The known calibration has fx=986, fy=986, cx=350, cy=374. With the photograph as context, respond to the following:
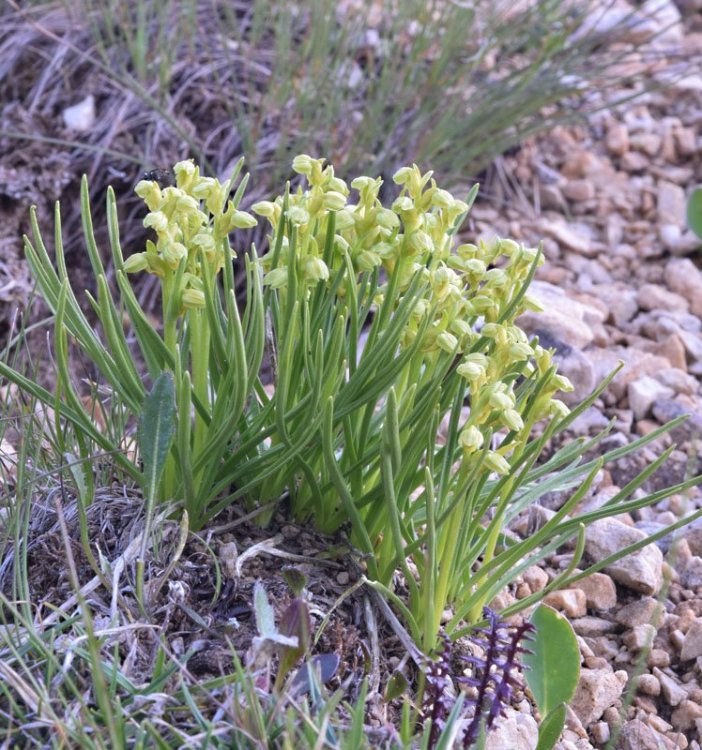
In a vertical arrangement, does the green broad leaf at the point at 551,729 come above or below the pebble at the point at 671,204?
below

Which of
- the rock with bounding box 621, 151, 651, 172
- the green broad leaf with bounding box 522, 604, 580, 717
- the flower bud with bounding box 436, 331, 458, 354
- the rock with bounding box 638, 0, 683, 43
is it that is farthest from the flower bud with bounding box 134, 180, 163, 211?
the rock with bounding box 638, 0, 683, 43

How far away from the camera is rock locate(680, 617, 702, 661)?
1.63m

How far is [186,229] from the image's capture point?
1355 millimetres

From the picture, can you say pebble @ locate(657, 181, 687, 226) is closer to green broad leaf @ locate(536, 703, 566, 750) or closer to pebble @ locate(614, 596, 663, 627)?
pebble @ locate(614, 596, 663, 627)

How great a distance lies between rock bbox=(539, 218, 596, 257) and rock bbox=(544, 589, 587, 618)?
1.48 m

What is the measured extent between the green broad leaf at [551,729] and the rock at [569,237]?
6.23 ft

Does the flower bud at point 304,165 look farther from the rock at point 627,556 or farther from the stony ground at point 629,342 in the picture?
the rock at point 627,556

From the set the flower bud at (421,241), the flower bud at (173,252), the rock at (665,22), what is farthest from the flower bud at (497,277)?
the rock at (665,22)

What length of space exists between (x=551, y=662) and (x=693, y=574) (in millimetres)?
596

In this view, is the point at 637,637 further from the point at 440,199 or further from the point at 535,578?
the point at 440,199

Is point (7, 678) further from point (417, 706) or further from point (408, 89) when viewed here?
point (408, 89)

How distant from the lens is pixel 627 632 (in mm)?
1688

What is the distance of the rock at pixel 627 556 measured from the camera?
68.6 inches

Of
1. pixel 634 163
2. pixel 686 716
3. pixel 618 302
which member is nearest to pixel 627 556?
pixel 686 716
